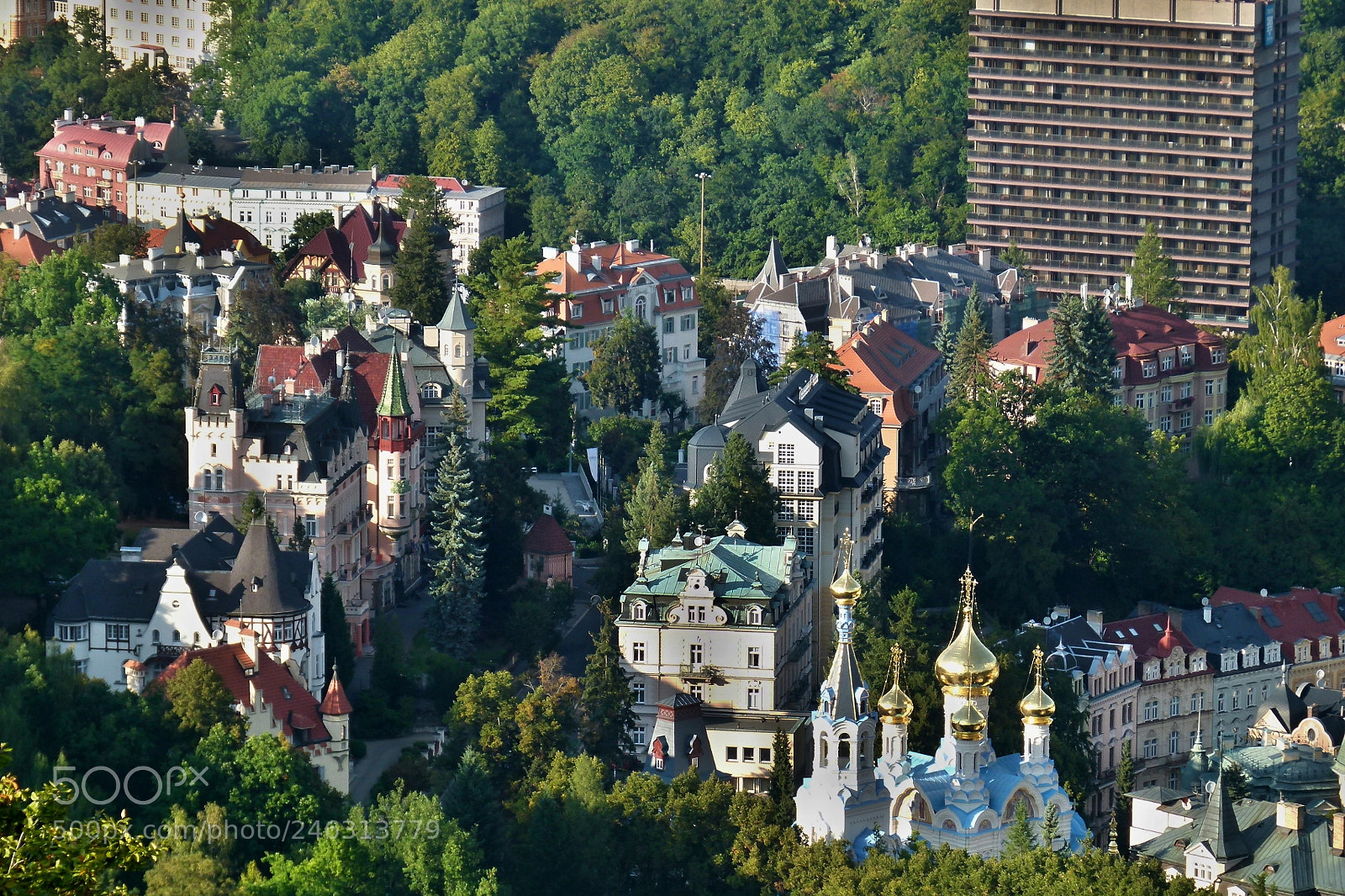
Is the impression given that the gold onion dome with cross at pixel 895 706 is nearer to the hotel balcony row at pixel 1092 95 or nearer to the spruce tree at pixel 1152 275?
the spruce tree at pixel 1152 275

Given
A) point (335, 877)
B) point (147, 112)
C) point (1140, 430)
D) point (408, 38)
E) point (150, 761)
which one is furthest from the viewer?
point (408, 38)

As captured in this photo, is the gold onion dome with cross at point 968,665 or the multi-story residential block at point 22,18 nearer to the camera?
the gold onion dome with cross at point 968,665

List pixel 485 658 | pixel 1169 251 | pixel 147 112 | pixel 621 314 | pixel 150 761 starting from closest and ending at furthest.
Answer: pixel 150 761
pixel 485 658
pixel 621 314
pixel 1169 251
pixel 147 112

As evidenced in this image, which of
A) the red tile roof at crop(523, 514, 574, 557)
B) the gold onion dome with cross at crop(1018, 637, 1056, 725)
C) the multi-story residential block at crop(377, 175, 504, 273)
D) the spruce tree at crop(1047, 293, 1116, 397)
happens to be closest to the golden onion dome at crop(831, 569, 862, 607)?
the gold onion dome with cross at crop(1018, 637, 1056, 725)

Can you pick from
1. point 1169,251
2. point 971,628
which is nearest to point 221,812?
point 971,628

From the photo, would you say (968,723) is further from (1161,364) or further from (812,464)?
(1161,364)

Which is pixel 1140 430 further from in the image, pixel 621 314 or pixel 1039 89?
pixel 1039 89

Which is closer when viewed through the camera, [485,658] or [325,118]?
[485,658]

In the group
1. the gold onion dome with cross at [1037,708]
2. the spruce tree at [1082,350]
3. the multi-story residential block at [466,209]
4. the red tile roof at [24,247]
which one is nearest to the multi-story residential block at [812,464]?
the gold onion dome with cross at [1037,708]
